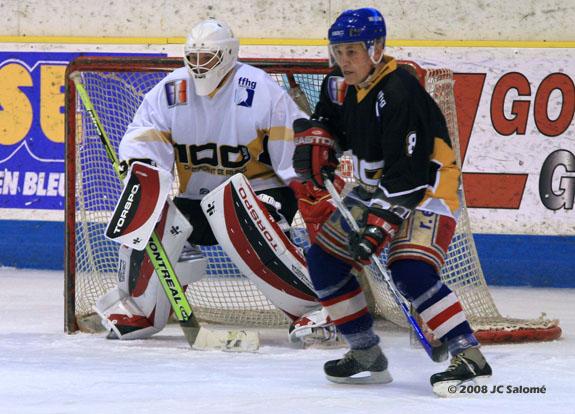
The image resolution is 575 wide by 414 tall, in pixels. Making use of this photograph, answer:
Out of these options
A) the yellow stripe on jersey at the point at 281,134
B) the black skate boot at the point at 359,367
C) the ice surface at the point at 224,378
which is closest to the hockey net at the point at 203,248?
the ice surface at the point at 224,378

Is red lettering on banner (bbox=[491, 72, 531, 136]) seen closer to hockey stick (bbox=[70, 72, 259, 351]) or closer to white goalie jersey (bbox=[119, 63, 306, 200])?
white goalie jersey (bbox=[119, 63, 306, 200])

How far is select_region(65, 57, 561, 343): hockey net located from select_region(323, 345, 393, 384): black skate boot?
0.78 m

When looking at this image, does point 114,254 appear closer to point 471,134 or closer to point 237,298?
point 237,298

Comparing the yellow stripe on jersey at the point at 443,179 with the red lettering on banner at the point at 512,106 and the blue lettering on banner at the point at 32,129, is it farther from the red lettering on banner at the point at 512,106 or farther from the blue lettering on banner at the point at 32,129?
the blue lettering on banner at the point at 32,129

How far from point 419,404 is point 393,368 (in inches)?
22.2

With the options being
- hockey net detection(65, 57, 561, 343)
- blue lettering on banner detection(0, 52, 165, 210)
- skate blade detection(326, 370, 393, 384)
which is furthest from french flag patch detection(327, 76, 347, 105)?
blue lettering on banner detection(0, 52, 165, 210)

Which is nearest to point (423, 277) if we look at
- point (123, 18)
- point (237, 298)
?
point (237, 298)

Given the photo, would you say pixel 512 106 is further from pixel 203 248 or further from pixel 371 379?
pixel 371 379

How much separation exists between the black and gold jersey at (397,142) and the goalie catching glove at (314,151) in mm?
50

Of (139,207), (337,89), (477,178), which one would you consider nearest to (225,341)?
(139,207)

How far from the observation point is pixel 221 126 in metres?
3.98

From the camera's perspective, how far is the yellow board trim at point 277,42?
17.4 ft

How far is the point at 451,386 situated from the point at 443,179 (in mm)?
504

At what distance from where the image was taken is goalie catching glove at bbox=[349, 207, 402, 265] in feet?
9.37
